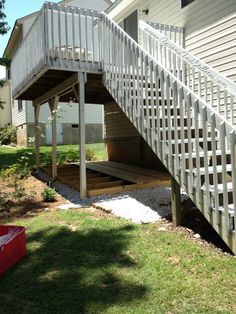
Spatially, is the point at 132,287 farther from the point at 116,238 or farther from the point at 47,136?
the point at 47,136

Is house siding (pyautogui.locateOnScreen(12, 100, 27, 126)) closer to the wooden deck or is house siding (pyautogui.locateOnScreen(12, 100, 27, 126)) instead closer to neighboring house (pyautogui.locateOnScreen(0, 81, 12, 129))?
neighboring house (pyautogui.locateOnScreen(0, 81, 12, 129))

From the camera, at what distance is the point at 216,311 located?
2988 mm

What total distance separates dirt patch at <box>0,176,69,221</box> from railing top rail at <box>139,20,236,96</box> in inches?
146

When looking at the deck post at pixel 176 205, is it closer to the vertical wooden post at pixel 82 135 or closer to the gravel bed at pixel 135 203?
the gravel bed at pixel 135 203

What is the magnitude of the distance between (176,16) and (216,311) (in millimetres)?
7608

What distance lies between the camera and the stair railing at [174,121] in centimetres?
412

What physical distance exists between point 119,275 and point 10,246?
1253mm

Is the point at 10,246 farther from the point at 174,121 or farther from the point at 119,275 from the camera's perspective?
the point at 174,121

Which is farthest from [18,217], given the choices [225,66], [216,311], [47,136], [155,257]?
[47,136]

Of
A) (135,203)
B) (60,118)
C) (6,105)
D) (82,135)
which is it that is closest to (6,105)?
(6,105)

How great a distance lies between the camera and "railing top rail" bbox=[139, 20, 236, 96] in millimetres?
5980

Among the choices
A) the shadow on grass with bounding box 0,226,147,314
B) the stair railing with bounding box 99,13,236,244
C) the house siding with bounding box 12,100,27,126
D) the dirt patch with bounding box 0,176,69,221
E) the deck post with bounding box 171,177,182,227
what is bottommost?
the shadow on grass with bounding box 0,226,147,314

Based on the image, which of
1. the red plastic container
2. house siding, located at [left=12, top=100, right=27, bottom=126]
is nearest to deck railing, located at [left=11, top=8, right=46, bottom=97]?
the red plastic container

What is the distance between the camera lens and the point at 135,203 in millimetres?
6770
